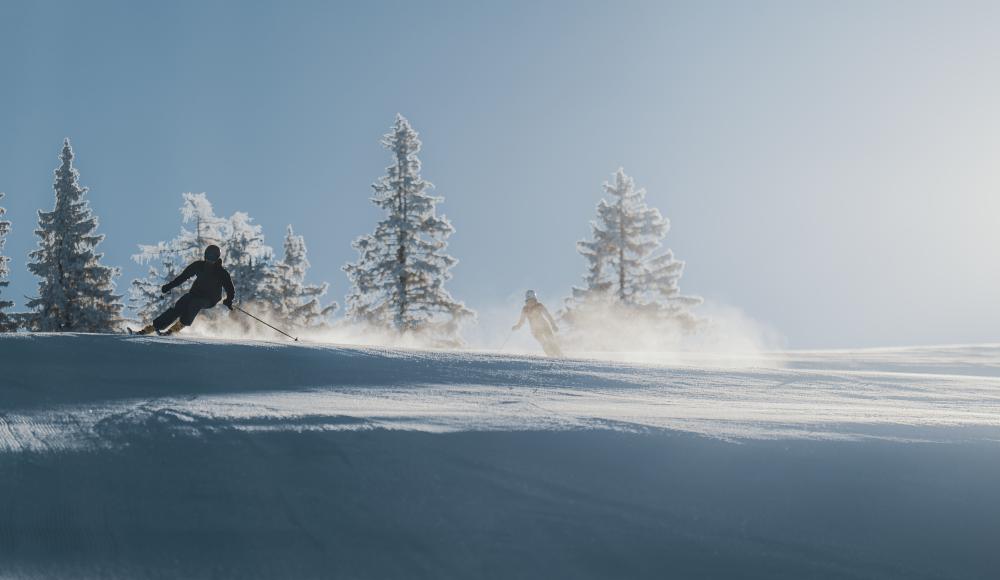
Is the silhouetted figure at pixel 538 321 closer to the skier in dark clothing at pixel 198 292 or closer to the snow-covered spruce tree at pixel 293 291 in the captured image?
the skier in dark clothing at pixel 198 292

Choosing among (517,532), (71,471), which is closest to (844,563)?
(517,532)

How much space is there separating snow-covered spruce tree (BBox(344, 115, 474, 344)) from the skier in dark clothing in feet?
76.5

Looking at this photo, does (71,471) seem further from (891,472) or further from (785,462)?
(891,472)

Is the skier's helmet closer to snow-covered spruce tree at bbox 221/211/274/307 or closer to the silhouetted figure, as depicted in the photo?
the silhouetted figure

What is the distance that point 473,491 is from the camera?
3.81 m

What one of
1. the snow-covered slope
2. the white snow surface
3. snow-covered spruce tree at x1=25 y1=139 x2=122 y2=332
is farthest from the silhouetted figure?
snow-covered spruce tree at x1=25 y1=139 x2=122 y2=332

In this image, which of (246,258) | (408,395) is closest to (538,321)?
(408,395)

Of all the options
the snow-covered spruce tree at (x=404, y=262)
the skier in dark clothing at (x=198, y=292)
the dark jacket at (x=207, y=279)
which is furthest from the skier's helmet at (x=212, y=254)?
the snow-covered spruce tree at (x=404, y=262)

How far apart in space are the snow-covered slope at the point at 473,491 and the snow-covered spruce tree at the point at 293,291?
3626 cm

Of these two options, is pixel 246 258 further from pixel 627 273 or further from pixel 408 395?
pixel 408 395

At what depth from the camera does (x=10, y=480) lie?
387 centimetres

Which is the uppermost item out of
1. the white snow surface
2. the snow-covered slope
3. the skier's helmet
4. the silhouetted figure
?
the skier's helmet

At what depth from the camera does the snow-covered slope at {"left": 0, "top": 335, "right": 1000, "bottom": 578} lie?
336 centimetres

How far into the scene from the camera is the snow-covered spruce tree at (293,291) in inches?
1618
